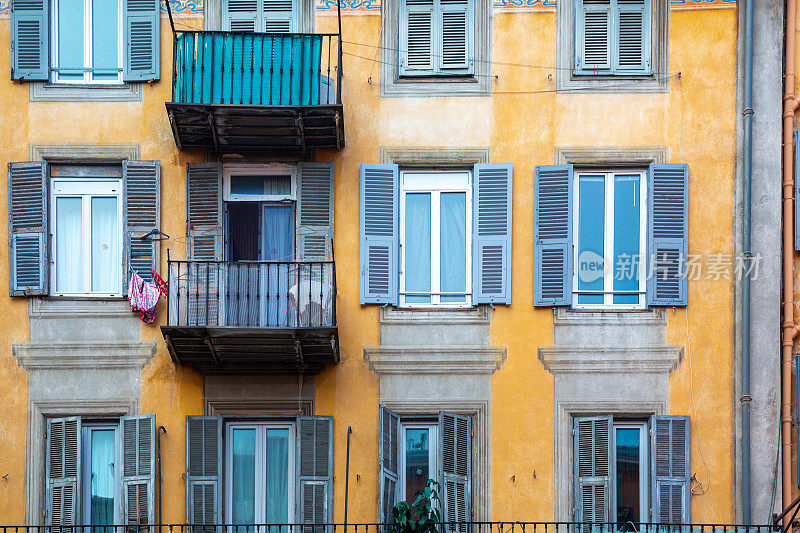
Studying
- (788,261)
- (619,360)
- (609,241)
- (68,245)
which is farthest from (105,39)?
(788,261)

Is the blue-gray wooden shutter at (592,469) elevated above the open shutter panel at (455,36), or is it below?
below

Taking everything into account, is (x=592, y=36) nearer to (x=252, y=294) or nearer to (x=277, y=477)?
(x=252, y=294)

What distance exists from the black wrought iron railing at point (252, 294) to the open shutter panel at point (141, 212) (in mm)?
796

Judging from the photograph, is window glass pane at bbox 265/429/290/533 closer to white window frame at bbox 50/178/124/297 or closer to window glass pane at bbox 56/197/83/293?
white window frame at bbox 50/178/124/297

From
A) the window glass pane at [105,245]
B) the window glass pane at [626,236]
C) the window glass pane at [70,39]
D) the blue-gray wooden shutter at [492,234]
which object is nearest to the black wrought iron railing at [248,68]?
the window glass pane at [70,39]

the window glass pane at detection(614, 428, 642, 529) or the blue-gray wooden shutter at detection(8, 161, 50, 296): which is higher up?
the blue-gray wooden shutter at detection(8, 161, 50, 296)

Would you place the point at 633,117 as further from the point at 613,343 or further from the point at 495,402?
the point at 495,402

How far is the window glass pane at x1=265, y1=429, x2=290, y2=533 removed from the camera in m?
16.2

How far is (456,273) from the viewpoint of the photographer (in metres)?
16.6

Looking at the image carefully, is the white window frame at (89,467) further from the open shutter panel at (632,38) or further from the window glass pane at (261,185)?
the open shutter panel at (632,38)

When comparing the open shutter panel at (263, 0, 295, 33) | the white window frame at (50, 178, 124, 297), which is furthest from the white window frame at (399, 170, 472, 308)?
the white window frame at (50, 178, 124, 297)

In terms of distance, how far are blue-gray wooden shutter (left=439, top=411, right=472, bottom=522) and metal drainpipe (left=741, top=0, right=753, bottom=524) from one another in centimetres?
339

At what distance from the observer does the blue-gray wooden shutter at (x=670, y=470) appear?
622 inches

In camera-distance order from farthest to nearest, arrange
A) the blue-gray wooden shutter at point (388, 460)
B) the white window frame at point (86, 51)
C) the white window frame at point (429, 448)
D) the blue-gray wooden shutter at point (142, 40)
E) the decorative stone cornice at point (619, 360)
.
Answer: the white window frame at point (86, 51)
the blue-gray wooden shutter at point (142, 40)
the white window frame at point (429, 448)
the decorative stone cornice at point (619, 360)
the blue-gray wooden shutter at point (388, 460)
